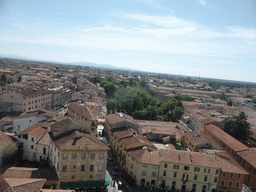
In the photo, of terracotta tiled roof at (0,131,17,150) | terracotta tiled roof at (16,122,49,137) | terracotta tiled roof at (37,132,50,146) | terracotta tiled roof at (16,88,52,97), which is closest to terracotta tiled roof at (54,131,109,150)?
terracotta tiled roof at (37,132,50,146)

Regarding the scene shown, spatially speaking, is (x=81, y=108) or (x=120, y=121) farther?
(x=81, y=108)

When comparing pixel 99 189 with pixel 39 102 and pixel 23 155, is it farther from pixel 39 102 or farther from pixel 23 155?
pixel 39 102

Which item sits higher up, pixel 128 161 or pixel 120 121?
pixel 120 121

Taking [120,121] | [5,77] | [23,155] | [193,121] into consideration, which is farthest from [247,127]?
[5,77]

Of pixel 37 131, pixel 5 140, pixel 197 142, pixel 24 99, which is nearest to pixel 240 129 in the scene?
pixel 197 142

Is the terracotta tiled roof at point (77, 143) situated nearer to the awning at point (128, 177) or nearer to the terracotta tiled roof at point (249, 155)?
the awning at point (128, 177)

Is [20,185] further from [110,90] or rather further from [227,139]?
[110,90]

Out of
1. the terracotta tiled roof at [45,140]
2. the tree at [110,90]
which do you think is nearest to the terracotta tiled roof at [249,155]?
the terracotta tiled roof at [45,140]
